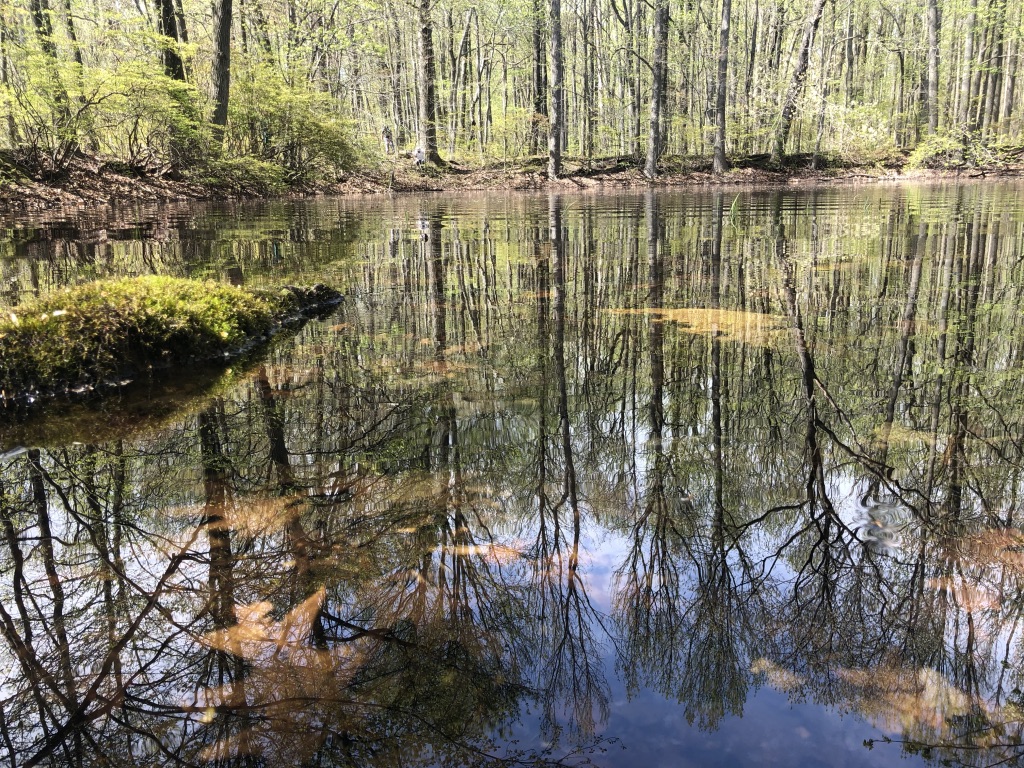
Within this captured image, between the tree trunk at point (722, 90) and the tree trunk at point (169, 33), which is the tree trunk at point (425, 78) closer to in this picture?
the tree trunk at point (169, 33)

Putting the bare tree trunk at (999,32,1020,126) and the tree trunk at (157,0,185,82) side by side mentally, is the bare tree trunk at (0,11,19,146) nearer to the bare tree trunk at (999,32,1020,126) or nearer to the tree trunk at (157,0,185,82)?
the tree trunk at (157,0,185,82)

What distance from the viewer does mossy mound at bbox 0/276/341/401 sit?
394cm

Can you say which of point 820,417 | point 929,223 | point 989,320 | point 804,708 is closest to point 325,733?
point 804,708

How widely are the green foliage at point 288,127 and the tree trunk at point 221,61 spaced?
252cm

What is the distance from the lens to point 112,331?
4.26m

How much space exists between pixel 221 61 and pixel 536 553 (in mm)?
20097

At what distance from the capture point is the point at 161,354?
4500 mm

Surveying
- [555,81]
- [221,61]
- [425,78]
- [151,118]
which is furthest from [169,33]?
[555,81]

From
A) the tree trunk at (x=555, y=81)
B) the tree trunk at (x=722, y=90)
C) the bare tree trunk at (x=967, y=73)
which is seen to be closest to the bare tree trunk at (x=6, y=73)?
the tree trunk at (x=555, y=81)

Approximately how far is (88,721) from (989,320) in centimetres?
620

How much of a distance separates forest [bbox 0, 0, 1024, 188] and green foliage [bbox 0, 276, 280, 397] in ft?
44.5

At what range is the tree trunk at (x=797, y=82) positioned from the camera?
19.8m

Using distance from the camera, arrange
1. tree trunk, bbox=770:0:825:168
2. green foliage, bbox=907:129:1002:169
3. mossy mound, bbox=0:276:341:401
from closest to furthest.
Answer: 1. mossy mound, bbox=0:276:341:401
2. tree trunk, bbox=770:0:825:168
3. green foliage, bbox=907:129:1002:169

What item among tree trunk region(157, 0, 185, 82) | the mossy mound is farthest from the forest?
the mossy mound
